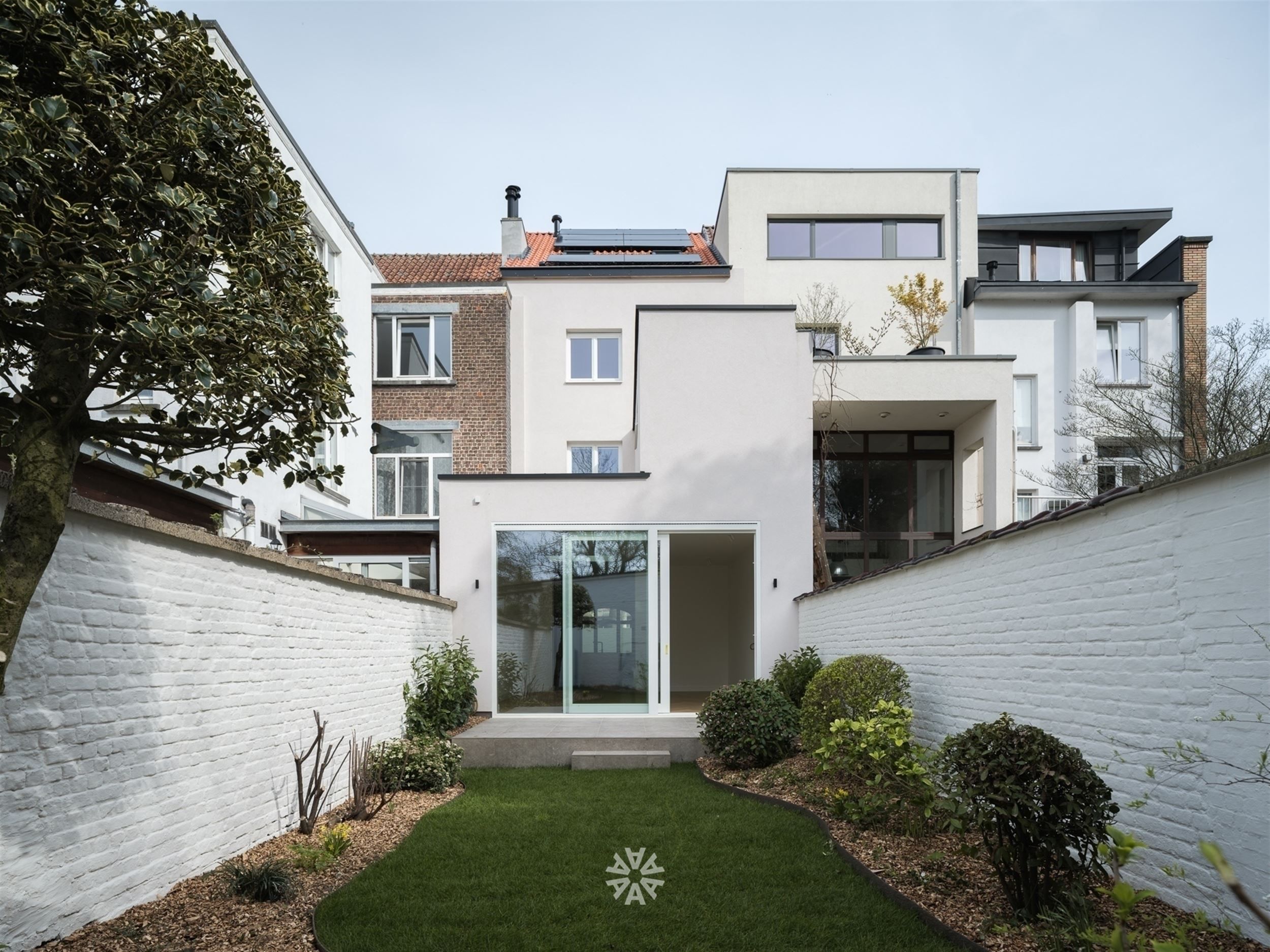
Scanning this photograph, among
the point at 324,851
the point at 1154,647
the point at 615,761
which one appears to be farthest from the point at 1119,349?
the point at 324,851

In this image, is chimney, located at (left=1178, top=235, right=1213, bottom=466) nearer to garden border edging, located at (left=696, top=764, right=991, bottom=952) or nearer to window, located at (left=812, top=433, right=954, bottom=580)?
window, located at (left=812, top=433, right=954, bottom=580)

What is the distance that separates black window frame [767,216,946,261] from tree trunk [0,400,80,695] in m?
18.4

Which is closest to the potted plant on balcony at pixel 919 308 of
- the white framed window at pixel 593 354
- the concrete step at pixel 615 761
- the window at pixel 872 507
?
the window at pixel 872 507

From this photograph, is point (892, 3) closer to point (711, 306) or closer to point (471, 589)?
point (711, 306)

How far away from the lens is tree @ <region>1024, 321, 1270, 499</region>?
15.4 meters

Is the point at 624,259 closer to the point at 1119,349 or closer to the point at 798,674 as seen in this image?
the point at 1119,349

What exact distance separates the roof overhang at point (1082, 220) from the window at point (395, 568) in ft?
50.3

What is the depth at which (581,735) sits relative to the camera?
33.7 ft

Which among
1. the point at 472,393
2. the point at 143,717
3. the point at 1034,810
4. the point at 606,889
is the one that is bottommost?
the point at 606,889

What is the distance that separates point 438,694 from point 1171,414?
14409 mm

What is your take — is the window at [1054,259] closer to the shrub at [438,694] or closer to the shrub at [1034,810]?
the shrub at [438,694]

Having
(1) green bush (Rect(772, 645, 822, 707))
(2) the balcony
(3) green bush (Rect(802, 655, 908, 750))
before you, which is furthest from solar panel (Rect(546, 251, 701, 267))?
(3) green bush (Rect(802, 655, 908, 750))

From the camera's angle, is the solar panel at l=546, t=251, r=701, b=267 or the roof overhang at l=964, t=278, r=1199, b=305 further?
the solar panel at l=546, t=251, r=701, b=267

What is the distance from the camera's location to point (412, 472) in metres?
19.5
